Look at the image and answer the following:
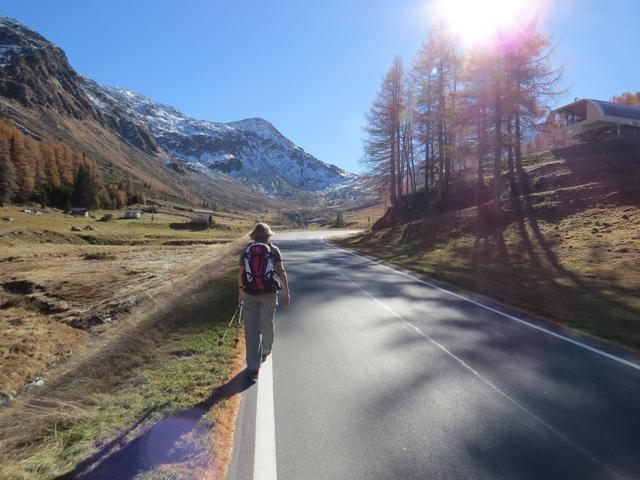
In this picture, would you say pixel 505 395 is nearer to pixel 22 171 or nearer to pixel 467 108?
pixel 467 108

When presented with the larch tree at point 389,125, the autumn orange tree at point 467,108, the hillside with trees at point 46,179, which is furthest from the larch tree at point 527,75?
the hillside with trees at point 46,179

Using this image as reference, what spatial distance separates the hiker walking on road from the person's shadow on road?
1.31 meters

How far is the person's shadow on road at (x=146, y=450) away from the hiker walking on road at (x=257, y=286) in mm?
1309

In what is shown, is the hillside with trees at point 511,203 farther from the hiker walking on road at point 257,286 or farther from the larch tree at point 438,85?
the hiker walking on road at point 257,286

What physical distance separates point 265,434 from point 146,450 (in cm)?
112

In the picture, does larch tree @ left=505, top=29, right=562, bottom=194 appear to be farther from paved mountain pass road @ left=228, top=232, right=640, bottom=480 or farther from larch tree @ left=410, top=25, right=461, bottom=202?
paved mountain pass road @ left=228, top=232, right=640, bottom=480

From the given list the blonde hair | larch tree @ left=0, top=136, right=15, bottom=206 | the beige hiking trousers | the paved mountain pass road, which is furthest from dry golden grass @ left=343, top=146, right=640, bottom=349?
larch tree @ left=0, top=136, right=15, bottom=206

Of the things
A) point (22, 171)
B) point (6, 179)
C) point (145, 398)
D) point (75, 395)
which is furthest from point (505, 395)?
point (22, 171)

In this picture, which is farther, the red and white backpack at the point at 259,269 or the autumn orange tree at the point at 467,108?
the autumn orange tree at the point at 467,108

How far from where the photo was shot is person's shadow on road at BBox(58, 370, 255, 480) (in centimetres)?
335

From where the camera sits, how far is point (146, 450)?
3.62 m

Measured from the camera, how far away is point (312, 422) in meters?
4.24

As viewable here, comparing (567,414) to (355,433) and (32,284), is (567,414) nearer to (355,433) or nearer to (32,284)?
(355,433)

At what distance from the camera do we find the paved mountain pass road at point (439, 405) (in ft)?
11.5
